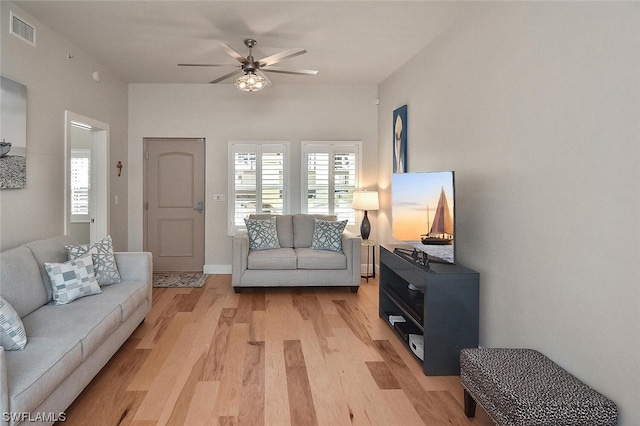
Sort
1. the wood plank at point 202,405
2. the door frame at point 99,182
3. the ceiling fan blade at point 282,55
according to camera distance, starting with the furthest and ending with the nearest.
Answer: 1. the door frame at point 99,182
2. the ceiling fan blade at point 282,55
3. the wood plank at point 202,405

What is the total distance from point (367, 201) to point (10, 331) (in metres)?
4.27

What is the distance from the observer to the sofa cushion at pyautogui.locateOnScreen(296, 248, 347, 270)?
196 inches

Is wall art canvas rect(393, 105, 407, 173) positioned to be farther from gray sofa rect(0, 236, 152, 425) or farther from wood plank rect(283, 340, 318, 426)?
gray sofa rect(0, 236, 152, 425)

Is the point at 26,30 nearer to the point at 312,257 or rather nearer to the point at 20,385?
the point at 20,385

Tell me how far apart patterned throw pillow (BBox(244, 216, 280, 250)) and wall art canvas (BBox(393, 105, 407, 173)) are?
1766 mm

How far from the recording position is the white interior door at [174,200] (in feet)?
20.0

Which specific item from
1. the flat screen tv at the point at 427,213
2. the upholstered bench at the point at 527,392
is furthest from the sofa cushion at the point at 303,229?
the upholstered bench at the point at 527,392

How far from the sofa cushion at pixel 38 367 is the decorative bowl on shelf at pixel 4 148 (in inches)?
63.0

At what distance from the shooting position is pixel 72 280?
10.0 feet

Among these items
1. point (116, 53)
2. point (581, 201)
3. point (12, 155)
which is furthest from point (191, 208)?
point (581, 201)

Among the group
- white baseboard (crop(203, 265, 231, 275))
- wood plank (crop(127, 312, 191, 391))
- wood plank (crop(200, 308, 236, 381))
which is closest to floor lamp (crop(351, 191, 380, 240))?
white baseboard (crop(203, 265, 231, 275))

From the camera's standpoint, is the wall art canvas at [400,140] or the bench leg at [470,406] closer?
the bench leg at [470,406]

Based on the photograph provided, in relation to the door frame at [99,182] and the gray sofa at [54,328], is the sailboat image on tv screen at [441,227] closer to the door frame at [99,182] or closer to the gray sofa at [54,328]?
the gray sofa at [54,328]

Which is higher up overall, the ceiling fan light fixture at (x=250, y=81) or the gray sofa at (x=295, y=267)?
the ceiling fan light fixture at (x=250, y=81)
